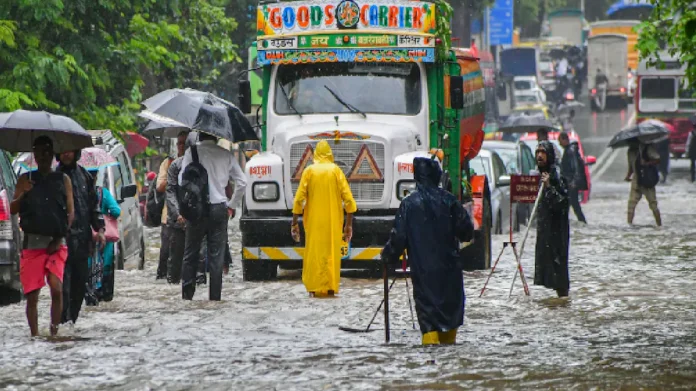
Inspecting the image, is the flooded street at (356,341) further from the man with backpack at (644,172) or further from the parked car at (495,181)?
the man with backpack at (644,172)

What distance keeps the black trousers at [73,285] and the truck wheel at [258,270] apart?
468cm

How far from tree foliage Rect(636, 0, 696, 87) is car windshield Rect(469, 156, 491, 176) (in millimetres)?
4082

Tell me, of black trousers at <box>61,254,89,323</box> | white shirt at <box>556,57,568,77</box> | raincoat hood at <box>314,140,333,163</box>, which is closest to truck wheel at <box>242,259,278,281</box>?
raincoat hood at <box>314,140,333,163</box>

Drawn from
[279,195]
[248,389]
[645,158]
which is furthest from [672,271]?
[248,389]

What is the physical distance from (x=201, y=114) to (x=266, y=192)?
2.45 metres

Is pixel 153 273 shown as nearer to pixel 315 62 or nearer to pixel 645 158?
pixel 315 62

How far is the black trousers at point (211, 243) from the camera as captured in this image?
14.4 m

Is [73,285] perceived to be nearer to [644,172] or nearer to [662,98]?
[644,172]

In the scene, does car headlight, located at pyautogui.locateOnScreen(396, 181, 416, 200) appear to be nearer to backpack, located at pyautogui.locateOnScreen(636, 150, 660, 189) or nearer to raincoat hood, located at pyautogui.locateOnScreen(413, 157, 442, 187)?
raincoat hood, located at pyautogui.locateOnScreen(413, 157, 442, 187)

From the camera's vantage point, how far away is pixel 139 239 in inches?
774

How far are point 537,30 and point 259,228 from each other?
77.5 metres

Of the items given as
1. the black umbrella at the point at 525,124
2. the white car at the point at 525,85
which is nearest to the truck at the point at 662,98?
the white car at the point at 525,85

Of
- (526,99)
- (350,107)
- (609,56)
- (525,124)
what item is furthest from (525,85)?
(350,107)

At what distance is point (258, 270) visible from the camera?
17.3 meters
